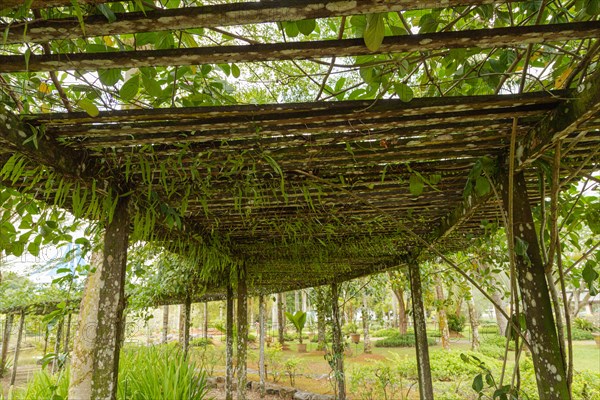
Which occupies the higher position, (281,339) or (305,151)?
(305,151)

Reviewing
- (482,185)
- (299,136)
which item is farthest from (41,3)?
(482,185)

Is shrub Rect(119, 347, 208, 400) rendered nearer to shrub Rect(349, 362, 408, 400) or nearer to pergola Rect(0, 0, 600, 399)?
pergola Rect(0, 0, 600, 399)

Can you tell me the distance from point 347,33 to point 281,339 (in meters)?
17.4

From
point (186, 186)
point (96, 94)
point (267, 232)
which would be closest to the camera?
point (96, 94)

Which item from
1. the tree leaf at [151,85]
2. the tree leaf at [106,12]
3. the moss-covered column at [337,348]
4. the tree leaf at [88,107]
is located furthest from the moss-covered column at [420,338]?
the tree leaf at [106,12]

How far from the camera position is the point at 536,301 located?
1.90 meters

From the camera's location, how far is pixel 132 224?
8.52 ft

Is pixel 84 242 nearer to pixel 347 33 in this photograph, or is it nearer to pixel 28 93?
pixel 28 93

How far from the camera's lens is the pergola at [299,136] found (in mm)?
1152

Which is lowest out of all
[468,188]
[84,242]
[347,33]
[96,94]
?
[84,242]

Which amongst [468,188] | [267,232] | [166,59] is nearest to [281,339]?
[267,232]

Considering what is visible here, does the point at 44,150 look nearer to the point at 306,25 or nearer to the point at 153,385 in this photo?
the point at 306,25

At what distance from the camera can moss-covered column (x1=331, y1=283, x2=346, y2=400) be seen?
23.5ft

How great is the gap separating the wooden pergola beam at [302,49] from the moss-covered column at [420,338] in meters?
3.97
